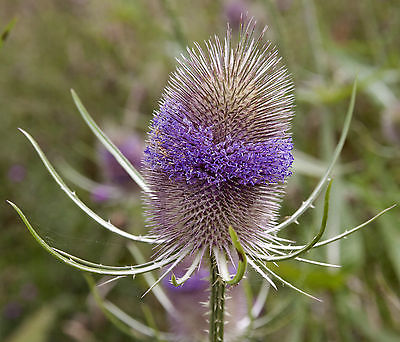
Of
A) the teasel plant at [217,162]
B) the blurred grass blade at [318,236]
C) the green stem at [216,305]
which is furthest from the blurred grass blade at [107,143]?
the blurred grass blade at [318,236]

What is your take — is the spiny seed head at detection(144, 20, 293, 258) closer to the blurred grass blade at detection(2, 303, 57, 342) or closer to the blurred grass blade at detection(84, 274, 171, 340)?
the blurred grass blade at detection(84, 274, 171, 340)

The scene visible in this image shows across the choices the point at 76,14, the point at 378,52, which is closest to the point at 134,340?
the point at 378,52

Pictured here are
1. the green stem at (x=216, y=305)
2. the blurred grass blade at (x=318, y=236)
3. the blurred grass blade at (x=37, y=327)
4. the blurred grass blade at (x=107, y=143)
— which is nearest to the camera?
the blurred grass blade at (x=318, y=236)

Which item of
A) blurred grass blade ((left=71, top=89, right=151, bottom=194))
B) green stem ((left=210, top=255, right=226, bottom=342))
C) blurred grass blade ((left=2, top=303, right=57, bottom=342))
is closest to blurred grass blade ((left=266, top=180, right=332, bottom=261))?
green stem ((left=210, top=255, right=226, bottom=342))

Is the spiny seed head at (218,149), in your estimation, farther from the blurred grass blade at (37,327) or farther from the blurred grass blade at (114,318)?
the blurred grass blade at (37,327)

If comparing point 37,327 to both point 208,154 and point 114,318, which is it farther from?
point 208,154

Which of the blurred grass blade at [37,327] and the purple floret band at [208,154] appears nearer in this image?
the purple floret band at [208,154]
